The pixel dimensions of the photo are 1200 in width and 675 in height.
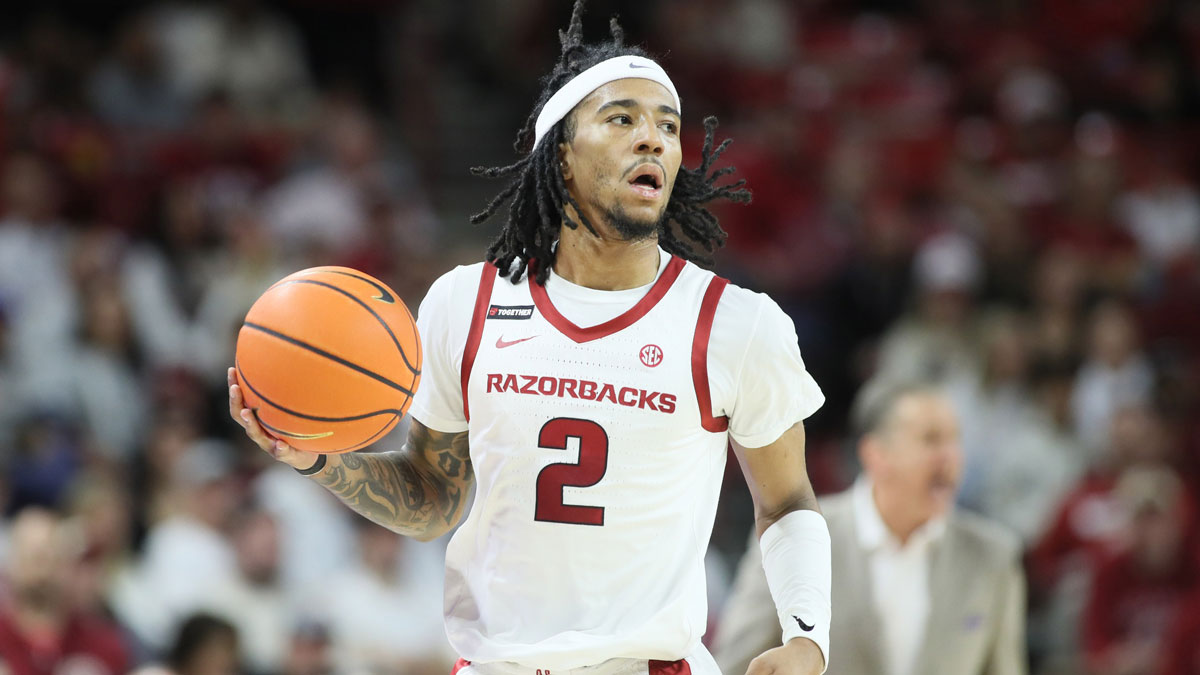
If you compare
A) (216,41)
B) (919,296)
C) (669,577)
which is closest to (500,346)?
(669,577)

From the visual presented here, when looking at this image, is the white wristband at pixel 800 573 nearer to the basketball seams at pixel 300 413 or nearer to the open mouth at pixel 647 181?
the open mouth at pixel 647 181

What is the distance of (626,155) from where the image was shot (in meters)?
3.67

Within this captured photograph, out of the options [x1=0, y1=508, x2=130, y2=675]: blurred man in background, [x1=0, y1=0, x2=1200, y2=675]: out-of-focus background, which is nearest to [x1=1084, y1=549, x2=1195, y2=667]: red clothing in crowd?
[x1=0, y1=0, x2=1200, y2=675]: out-of-focus background

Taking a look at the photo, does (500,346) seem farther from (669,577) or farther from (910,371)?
(910,371)

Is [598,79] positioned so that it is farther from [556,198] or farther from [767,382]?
[767,382]

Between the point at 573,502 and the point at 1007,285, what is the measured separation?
7695 millimetres

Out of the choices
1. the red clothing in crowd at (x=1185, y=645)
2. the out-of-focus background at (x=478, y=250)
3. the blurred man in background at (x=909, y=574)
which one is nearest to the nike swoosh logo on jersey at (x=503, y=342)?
the blurred man in background at (x=909, y=574)

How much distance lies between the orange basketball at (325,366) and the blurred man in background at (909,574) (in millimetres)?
1864

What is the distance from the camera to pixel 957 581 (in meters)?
5.15

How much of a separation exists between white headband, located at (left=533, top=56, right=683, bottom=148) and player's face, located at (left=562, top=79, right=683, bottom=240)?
0.02 metres

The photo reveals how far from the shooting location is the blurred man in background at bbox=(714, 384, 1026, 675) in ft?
16.6

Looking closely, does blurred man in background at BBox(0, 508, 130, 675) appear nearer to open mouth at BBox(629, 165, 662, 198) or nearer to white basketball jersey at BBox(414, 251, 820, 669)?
white basketball jersey at BBox(414, 251, 820, 669)

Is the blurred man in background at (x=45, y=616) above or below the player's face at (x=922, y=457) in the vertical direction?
below

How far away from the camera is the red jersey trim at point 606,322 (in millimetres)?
3660
